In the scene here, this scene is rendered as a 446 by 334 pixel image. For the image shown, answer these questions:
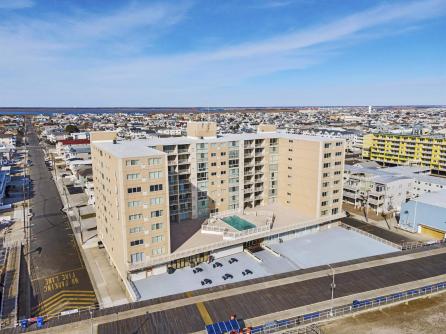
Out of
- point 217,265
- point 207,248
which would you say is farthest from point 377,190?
point 207,248

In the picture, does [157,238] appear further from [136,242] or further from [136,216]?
[136,216]

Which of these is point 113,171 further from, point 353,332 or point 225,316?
point 353,332

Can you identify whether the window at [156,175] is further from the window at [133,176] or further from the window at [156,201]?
the window at [156,201]

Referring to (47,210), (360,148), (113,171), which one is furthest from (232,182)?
(360,148)

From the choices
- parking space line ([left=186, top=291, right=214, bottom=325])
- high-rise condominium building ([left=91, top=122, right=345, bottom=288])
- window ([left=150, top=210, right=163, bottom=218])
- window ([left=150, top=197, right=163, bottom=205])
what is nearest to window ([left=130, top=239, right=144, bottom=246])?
high-rise condominium building ([left=91, top=122, right=345, bottom=288])

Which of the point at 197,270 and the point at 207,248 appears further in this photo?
the point at 207,248

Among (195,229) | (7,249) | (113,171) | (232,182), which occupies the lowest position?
(7,249)

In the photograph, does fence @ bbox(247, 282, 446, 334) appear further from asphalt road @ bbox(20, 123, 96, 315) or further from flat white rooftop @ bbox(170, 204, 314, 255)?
asphalt road @ bbox(20, 123, 96, 315)
